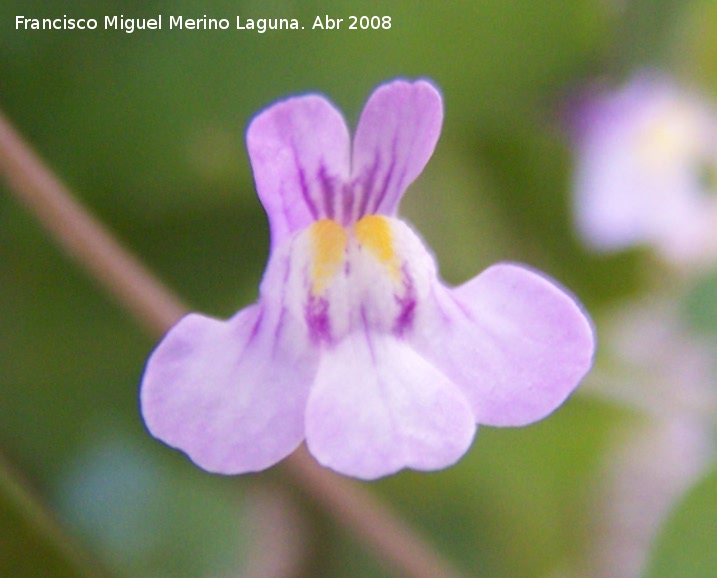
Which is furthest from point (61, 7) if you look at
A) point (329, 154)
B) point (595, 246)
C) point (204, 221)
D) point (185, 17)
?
point (595, 246)

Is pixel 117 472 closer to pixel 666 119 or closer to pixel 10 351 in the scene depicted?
pixel 10 351

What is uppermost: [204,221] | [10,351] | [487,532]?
[204,221]

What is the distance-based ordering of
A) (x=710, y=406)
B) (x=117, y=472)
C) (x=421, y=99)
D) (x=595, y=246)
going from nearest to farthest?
(x=421, y=99), (x=117, y=472), (x=710, y=406), (x=595, y=246)

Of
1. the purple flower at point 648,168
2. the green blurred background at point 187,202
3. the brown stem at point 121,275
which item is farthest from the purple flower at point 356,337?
the purple flower at point 648,168

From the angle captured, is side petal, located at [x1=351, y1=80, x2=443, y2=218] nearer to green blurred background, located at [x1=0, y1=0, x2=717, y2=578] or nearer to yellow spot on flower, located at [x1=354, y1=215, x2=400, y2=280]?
yellow spot on flower, located at [x1=354, y1=215, x2=400, y2=280]

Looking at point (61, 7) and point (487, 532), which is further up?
point (61, 7)

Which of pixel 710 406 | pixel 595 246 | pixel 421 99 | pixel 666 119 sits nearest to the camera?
→ pixel 421 99

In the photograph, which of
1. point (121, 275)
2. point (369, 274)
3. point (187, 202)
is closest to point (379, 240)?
point (369, 274)

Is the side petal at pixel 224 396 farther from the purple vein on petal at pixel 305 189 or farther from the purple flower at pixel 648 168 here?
the purple flower at pixel 648 168

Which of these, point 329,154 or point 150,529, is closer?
point 329,154
